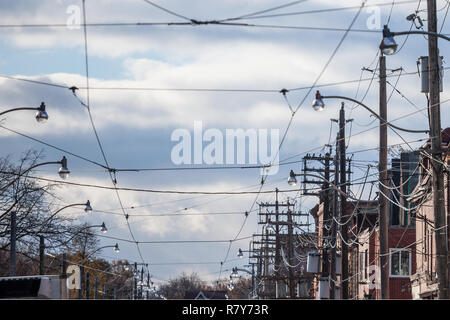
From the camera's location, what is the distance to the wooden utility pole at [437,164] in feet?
73.9

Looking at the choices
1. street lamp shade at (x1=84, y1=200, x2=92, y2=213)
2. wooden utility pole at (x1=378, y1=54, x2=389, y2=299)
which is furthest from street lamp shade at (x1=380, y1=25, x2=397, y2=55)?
street lamp shade at (x1=84, y1=200, x2=92, y2=213)

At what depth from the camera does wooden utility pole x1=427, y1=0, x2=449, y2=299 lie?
22.5 metres

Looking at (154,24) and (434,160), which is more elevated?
(154,24)

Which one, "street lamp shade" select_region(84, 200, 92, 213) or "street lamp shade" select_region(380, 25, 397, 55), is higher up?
"street lamp shade" select_region(380, 25, 397, 55)

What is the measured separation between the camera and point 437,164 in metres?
23.2

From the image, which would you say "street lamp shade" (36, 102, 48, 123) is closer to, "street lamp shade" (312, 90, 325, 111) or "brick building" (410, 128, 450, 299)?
"street lamp shade" (312, 90, 325, 111)

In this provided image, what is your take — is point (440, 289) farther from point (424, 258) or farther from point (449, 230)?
point (424, 258)

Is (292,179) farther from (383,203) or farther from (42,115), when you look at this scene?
(42,115)

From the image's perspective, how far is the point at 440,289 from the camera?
22.5 metres

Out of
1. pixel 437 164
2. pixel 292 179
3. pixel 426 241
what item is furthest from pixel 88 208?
pixel 437 164

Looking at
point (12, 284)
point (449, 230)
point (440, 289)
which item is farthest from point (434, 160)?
point (449, 230)

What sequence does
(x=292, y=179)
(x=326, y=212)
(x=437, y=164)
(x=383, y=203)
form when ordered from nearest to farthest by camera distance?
(x=437, y=164) → (x=383, y=203) → (x=292, y=179) → (x=326, y=212)

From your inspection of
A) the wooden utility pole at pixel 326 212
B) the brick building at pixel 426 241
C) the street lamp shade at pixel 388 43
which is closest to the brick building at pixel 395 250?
the wooden utility pole at pixel 326 212
